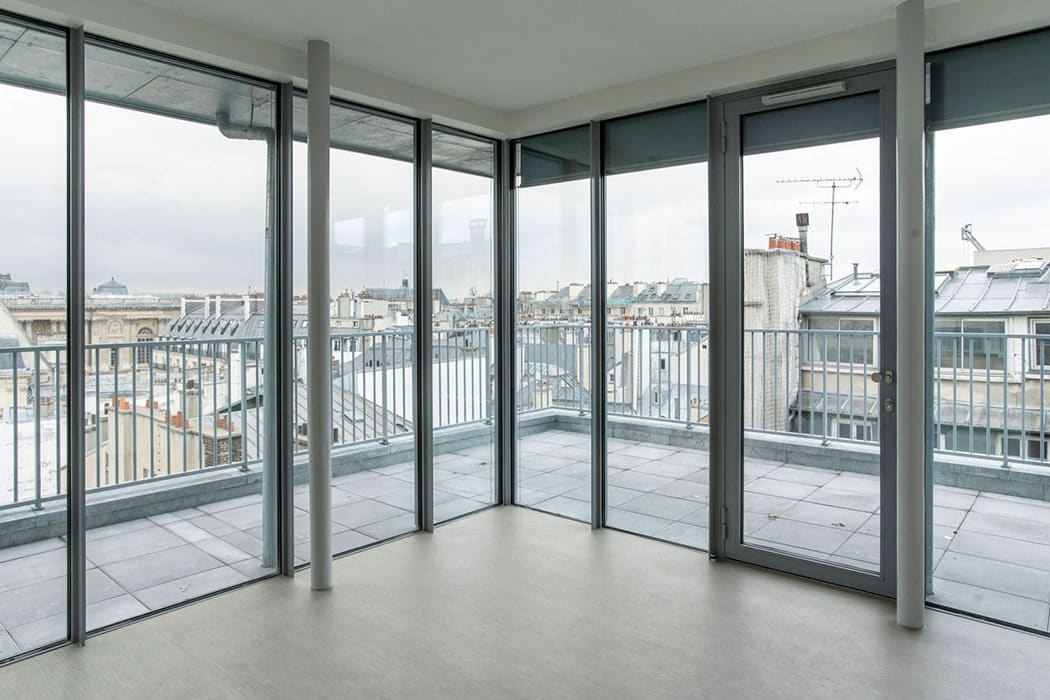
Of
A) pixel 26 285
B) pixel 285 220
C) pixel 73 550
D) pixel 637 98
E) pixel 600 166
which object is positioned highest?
pixel 637 98

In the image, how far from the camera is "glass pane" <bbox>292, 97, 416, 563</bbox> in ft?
11.9

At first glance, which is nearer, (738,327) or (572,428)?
(738,327)

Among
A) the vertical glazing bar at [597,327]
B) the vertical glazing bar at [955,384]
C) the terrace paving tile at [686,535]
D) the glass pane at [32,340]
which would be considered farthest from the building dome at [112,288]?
the vertical glazing bar at [955,384]

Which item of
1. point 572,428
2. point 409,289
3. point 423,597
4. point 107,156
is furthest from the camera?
point 572,428

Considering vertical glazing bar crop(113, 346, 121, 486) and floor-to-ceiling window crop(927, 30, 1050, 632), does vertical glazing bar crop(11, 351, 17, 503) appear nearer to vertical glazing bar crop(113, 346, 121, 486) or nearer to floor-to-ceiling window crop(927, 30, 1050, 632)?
vertical glazing bar crop(113, 346, 121, 486)

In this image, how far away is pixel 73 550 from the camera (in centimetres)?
284

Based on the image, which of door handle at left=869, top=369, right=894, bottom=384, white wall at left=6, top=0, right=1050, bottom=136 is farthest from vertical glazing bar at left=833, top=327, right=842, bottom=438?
white wall at left=6, top=0, right=1050, bottom=136

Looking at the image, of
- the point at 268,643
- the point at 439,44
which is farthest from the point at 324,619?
the point at 439,44

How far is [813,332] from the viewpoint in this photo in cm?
345

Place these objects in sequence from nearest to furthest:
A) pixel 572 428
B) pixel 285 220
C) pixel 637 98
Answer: pixel 285 220 → pixel 637 98 → pixel 572 428

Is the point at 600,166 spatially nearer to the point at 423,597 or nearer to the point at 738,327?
the point at 738,327

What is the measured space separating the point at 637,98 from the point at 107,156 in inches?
103

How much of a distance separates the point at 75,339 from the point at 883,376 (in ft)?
11.2

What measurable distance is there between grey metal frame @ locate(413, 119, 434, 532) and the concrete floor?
2.16 feet
